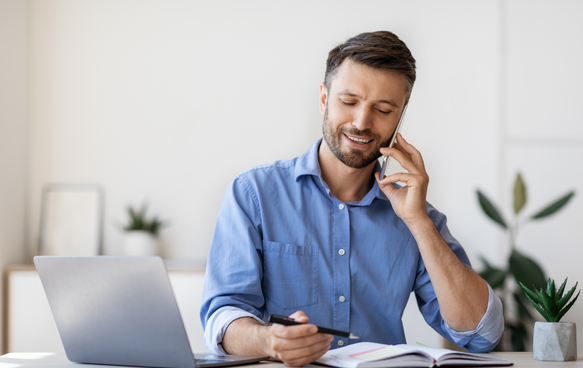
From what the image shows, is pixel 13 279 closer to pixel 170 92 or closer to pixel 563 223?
pixel 170 92

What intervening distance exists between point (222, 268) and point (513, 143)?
250 centimetres

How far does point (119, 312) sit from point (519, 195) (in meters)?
2.67

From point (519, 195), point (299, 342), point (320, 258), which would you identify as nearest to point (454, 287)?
point (320, 258)

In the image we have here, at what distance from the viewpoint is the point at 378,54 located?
1.54m

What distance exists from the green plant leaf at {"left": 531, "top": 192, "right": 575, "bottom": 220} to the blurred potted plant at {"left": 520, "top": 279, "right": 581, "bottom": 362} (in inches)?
74.4

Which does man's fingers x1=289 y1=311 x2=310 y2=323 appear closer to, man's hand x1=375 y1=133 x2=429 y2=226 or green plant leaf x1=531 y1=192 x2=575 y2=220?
man's hand x1=375 y1=133 x2=429 y2=226

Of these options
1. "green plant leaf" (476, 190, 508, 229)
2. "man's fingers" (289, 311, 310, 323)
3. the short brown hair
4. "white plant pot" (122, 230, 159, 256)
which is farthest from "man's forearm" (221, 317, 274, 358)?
"green plant leaf" (476, 190, 508, 229)

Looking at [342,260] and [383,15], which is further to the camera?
[383,15]

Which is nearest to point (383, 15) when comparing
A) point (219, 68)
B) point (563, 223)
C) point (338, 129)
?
point (219, 68)

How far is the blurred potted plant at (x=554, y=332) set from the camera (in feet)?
4.02

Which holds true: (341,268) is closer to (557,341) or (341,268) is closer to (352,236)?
(352,236)

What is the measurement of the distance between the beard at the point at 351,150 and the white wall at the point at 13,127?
2174 mm

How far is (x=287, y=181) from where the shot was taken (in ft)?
5.40

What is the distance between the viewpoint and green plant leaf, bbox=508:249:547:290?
2.87 m
